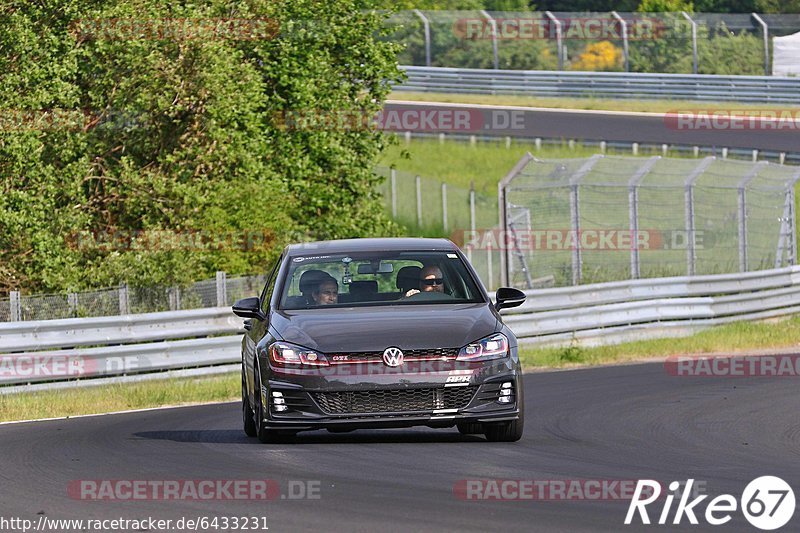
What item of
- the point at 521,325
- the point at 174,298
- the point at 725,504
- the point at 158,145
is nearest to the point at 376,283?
the point at 725,504

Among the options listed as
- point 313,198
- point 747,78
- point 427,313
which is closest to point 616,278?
point 313,198

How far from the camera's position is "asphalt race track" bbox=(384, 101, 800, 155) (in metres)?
46.1

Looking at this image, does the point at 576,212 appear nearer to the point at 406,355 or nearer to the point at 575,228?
the point at 575,228

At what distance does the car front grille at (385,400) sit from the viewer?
440 inches

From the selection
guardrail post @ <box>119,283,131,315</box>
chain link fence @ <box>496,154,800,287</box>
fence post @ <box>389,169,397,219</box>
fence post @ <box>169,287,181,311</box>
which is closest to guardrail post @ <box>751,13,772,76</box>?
chain link fence @ <box>496,154,800,287</box>

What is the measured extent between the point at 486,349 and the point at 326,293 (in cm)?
151

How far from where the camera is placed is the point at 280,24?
29.9 m

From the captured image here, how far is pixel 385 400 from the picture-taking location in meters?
11.2

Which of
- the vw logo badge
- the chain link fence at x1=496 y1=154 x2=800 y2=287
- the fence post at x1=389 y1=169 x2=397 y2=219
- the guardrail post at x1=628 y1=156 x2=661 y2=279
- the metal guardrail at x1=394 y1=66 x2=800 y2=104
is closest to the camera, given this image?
the vw logo badge

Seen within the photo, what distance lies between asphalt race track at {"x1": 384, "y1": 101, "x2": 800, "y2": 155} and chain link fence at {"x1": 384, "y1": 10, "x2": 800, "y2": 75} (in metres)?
2.44

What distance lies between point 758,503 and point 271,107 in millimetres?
22228

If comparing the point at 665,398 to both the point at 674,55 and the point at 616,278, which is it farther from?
the point at 674,55

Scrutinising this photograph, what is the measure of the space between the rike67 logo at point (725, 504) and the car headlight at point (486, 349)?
2.14m

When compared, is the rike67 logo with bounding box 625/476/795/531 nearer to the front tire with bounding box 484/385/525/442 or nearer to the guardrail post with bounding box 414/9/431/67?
the front tire with bounding box 484/385/525/442
